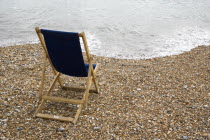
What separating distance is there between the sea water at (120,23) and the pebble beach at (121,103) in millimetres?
2001

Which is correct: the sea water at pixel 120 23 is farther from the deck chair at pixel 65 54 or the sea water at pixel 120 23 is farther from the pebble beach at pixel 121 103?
the deck chair at pixel 65 54

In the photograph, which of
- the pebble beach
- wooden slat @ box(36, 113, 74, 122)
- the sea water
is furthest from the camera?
the sea water

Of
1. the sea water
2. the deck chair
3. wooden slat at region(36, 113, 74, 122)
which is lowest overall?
the sea water

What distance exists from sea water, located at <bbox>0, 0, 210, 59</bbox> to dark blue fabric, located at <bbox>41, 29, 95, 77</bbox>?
3.51m

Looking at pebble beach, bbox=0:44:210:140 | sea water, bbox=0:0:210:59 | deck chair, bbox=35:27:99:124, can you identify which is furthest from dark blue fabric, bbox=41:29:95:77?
sea water, bbox=0:0:210:59

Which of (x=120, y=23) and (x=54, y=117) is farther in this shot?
(x=120, y=23)

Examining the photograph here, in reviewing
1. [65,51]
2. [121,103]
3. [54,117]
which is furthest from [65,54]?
[121,103]

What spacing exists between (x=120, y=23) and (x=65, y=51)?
7.43 meters

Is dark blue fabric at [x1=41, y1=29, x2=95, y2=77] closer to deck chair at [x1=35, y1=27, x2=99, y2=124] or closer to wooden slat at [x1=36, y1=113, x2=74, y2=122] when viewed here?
deck chair at [x1=35, y1=27, x2=99, y2=124]

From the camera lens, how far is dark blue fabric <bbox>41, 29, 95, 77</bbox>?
3277mm

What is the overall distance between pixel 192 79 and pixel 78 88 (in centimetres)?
241

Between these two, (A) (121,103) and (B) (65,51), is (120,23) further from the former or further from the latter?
(B) (65,51)

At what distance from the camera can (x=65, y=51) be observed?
11.2 feet

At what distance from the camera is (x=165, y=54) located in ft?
23.4
